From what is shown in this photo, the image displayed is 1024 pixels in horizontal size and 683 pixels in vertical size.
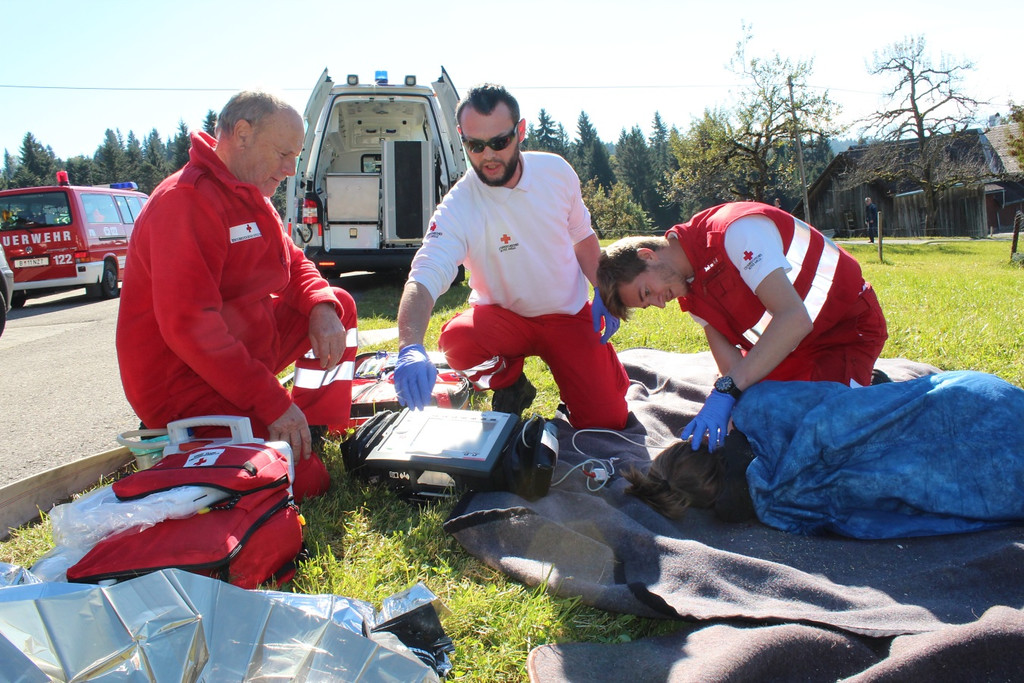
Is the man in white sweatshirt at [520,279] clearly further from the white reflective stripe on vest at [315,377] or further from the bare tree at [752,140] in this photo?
the bare tree at [752,140]

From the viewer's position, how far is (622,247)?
262cm

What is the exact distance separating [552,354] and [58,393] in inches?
134

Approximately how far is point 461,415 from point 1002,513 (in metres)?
1.79

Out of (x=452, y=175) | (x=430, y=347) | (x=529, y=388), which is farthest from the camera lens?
(x=452, y=175)

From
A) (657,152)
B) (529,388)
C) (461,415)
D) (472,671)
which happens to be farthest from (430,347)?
(657,152)

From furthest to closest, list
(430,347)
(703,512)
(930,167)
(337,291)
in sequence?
1. (930,167)
2. (430,347)
3. (337,291)
4. (703,512)

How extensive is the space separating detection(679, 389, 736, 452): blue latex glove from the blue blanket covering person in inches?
4.9

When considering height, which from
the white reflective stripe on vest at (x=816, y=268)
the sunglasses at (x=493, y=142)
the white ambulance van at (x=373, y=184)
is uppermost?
the white ambulance van at (x=373, y=184)

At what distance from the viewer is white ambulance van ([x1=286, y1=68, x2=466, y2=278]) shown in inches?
293

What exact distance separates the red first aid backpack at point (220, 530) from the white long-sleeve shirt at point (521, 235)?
144cm

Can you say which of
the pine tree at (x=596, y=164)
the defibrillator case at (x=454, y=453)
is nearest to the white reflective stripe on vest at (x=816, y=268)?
the defibrillator case at (x=454, y=453)

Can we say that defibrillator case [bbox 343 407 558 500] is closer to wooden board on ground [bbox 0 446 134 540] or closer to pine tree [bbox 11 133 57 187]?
wooden board on ground [bbox 0 446 134 540]

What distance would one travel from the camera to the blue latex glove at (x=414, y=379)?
8.22ft

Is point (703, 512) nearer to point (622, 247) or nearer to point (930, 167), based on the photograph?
point (622, 247)
